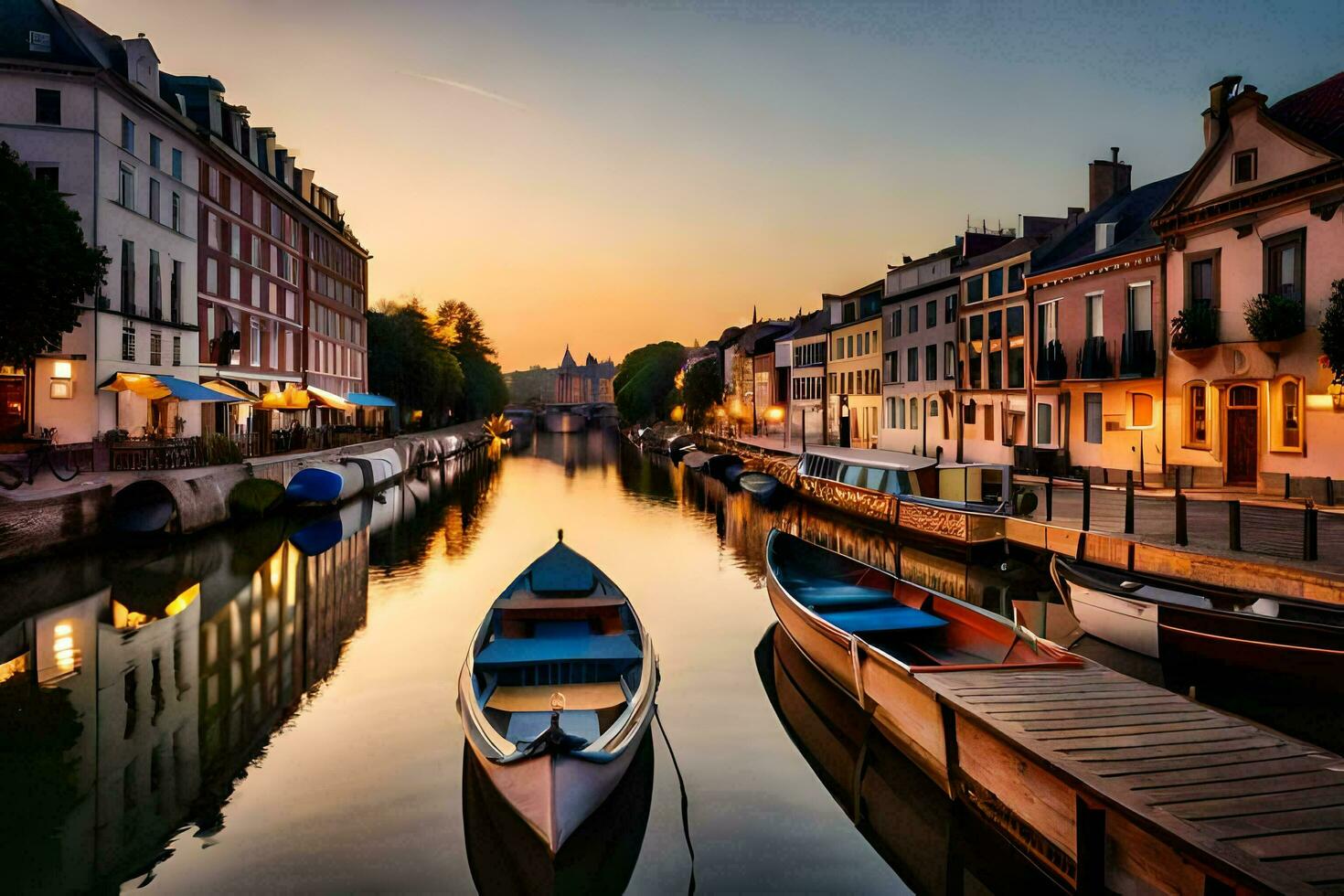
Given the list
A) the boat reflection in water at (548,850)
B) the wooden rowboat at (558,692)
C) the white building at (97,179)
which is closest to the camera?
the wooden rowboat at (558,692)

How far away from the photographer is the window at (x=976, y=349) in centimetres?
3925

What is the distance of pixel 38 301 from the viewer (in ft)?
83.0

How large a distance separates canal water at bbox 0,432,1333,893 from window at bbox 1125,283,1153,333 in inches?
407

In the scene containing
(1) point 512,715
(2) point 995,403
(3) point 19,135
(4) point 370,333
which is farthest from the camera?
(4) point 370,333

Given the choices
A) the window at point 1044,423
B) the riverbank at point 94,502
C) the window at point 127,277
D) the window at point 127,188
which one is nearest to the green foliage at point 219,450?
the riverbank at point 94,502

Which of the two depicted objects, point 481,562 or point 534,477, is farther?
point 534,477

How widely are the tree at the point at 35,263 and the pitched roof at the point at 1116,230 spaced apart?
33.8m

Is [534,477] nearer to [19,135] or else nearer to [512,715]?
[19,135]

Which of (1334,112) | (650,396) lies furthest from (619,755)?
(650,396)

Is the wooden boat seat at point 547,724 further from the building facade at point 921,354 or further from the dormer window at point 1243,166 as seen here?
the building facade at point 921,354

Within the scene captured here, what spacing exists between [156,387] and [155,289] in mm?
6866

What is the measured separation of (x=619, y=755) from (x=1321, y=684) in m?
11.0

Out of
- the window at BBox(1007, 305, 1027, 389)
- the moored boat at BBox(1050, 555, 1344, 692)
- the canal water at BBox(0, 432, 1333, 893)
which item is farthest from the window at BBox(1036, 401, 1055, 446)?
the moored boat at BBox(1050, 555, 1344, 692)

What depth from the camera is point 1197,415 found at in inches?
1024
